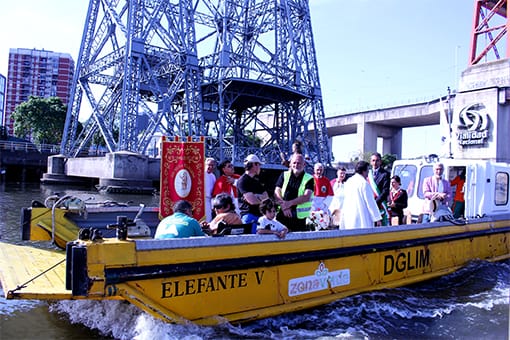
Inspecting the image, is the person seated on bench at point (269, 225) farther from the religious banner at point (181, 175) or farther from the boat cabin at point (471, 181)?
the boat cabin at point (471, 181)

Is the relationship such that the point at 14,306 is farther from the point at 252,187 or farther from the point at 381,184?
the point at 381,184

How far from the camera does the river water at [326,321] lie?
4461 mm

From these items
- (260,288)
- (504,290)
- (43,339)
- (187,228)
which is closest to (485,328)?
(504,290)

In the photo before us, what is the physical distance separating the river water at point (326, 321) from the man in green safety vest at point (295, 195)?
1248mm

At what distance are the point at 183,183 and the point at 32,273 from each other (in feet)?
8.58

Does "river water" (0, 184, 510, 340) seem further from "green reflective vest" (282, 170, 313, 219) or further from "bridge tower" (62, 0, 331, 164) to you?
"bridge tower" (62, 0, 331, 164)

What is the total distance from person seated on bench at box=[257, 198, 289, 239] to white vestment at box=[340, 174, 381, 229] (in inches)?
61.3

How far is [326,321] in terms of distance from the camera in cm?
514

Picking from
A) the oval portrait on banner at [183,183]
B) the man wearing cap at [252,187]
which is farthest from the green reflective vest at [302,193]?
the oval portrait on banner at [183,183]

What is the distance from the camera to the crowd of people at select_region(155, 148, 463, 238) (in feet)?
16.4

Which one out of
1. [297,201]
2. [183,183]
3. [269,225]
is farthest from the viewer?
[183,183]

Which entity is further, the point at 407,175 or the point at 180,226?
the point at 407,175

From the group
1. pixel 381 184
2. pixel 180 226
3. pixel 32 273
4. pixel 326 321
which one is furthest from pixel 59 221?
pixel 381 184

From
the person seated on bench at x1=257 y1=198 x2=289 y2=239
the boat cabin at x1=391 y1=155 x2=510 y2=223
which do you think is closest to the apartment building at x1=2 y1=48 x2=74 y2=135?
the boat cabin at x1=391 y1=155 x2=510 y2=223
